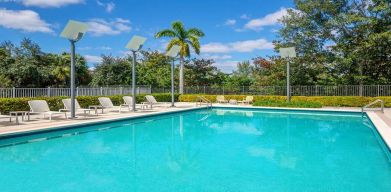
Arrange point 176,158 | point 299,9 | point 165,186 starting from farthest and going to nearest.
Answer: point 299,9
point 176,158
point 165,186

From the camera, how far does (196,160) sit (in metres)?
7.46

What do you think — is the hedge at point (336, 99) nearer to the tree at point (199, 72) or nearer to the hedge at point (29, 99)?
the hedge at point (29, 99)

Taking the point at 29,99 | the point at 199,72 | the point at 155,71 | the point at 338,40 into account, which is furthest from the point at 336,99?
the point at 155,71

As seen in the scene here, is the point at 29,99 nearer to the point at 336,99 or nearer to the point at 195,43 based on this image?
the point at 195,43

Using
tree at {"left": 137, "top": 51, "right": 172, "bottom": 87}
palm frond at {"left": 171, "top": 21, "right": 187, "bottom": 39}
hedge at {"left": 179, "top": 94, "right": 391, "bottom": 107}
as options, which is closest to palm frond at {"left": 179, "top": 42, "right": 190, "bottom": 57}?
palm frond at {"left": 171, "top": 21, "right": 187, "bottom": 39}

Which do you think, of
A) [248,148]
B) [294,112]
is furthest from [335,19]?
[248,148]

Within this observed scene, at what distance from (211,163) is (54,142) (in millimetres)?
5015

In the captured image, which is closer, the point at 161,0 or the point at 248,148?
the point at 248,148

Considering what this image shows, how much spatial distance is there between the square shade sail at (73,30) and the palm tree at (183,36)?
53.5 feet

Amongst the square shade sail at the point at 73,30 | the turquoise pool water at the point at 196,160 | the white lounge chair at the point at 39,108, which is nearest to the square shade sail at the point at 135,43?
the square shade sail at the point at 73,30

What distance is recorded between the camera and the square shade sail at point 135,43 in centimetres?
1702

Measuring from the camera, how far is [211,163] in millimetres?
7156

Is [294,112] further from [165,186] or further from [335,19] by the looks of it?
[165,186]

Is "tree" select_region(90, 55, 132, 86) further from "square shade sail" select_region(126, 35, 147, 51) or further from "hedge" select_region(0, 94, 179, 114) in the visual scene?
"square shade sail" select_region(126, 35, 147, 51)
